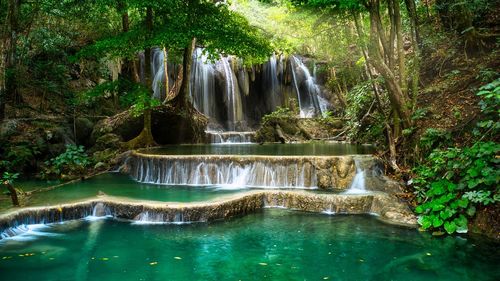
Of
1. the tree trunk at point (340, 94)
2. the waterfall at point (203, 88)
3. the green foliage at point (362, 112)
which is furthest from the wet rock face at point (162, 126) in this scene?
the tree trunk at point (340, 94)

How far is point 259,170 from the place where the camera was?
10.4 metres

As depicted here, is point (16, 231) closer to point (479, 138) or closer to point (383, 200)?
point (383, 200)

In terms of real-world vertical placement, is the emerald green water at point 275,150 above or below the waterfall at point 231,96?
below

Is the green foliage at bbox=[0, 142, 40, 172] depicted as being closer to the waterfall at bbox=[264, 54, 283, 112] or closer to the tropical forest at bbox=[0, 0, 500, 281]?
the tropical forest at bbox=[0, 0, 500, 281]

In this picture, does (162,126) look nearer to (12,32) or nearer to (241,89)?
(12,32)

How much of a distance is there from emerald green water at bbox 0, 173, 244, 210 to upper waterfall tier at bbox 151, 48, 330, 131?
11.1 m

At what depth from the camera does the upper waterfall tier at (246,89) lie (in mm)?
22328

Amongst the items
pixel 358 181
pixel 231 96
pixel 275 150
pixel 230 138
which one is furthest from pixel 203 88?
pixel 358 181

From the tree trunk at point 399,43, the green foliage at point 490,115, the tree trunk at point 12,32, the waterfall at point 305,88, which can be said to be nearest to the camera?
the green foliage at point 490,115

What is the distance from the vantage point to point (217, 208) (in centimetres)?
790

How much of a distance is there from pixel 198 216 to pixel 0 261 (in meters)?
3.30

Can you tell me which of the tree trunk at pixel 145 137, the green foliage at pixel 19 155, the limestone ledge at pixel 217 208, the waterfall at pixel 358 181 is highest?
the tree trunk at pixel 145 137

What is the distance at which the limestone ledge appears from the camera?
7.59 m

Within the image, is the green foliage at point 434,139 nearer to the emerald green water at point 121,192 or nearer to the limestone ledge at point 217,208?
the limestone ledge at point 217,208
